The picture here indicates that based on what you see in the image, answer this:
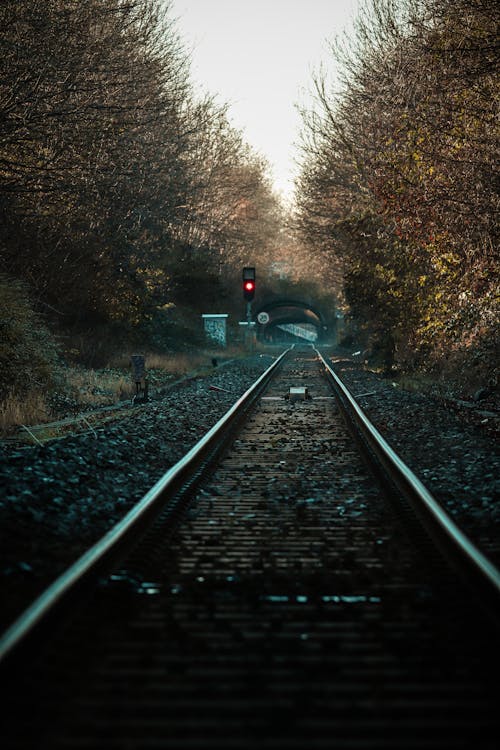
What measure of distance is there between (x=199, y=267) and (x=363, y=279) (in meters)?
16.9

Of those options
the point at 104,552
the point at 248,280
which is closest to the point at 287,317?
the point at 248,280

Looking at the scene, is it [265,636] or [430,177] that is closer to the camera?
[265,636]

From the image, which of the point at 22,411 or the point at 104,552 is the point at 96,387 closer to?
the point at 22,411

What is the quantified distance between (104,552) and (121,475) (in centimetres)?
346

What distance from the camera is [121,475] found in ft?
26.5

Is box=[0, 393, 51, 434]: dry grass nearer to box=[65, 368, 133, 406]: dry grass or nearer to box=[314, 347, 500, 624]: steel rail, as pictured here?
box=[65, 368, 133, 406]: dry grass

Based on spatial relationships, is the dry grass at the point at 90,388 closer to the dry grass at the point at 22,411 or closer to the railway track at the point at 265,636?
the dry grass at the point at 22,411

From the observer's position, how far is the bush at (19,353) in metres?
13.0

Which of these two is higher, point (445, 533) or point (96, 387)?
point (445, 533)

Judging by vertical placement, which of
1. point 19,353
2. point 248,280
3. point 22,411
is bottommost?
point 22,411

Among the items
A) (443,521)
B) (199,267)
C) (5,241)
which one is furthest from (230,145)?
(443,521)

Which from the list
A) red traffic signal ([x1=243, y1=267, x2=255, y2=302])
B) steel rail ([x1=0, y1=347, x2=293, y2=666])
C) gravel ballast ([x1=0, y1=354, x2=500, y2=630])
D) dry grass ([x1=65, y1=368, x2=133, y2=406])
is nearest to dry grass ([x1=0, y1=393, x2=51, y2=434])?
gravel ballast ([x1=0, y1=354, x2=500, y2=630])

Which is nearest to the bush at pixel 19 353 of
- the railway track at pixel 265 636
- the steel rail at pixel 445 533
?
the steel rail at pixel 445 533

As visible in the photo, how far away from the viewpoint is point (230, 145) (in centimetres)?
4331
